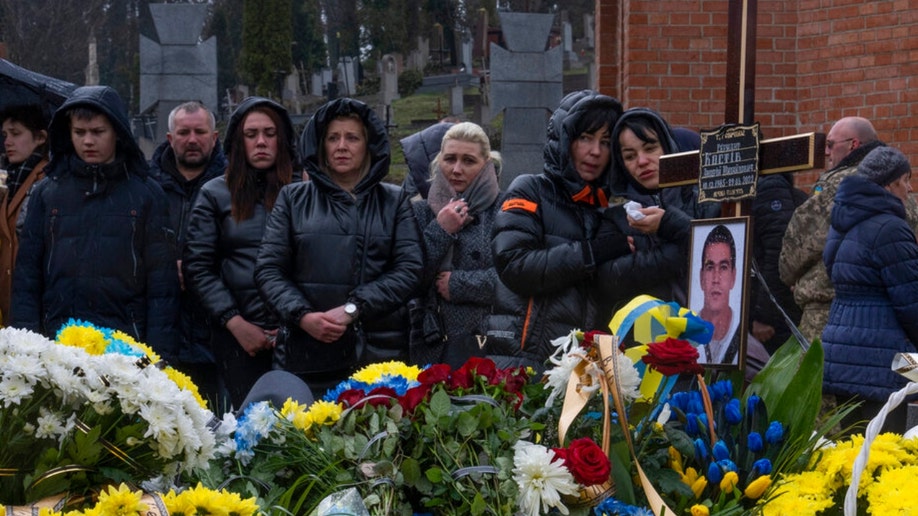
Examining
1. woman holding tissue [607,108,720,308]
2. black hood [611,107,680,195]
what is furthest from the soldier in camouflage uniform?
black hood [611,107,680,195]

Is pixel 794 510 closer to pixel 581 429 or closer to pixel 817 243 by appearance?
pixel 581 429

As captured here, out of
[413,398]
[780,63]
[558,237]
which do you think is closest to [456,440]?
[413,398]

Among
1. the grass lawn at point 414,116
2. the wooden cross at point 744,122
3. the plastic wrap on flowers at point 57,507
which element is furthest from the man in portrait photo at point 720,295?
the grass lawn at point 414,116

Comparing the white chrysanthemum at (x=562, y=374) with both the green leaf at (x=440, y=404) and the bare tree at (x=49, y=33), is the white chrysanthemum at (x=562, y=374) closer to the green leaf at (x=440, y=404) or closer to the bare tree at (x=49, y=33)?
the green leaf at (x=440, y=404)

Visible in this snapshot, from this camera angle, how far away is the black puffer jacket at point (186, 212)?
235 inches

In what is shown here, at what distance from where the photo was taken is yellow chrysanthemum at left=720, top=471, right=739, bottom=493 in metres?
2.69

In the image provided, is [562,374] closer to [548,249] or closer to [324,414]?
[324,414]

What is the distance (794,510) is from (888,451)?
0.36m

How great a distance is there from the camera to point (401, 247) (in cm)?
531

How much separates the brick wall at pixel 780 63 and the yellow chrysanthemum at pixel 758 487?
20.4ft

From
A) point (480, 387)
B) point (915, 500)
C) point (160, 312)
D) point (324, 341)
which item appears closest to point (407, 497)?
point (480, 387)

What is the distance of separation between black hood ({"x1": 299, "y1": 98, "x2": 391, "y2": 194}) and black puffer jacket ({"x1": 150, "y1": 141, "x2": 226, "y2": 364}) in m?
0.82

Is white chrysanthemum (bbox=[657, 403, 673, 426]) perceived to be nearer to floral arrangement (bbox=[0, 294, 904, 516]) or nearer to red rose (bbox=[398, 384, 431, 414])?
floral arrangement (bbox=[0, 294, 904, 516])

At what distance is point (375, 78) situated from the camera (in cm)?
3728
